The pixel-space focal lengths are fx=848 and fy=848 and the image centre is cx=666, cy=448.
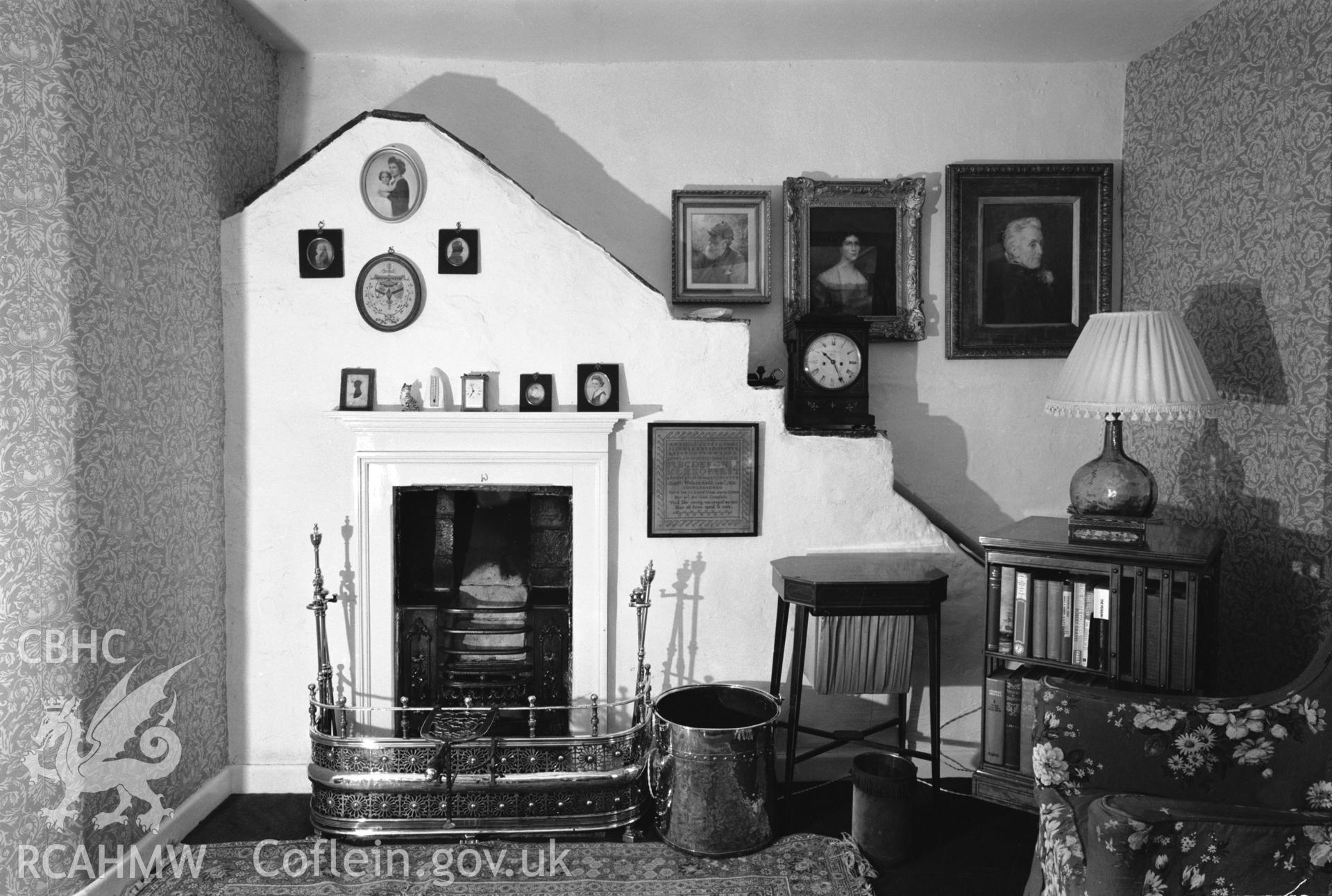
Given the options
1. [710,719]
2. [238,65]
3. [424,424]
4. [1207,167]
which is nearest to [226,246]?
[238,65]

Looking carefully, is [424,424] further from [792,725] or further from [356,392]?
[792,725]

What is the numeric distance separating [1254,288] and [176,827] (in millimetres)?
3972

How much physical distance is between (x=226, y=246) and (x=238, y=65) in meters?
0.69

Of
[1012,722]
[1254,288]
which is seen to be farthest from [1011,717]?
[1254,288]

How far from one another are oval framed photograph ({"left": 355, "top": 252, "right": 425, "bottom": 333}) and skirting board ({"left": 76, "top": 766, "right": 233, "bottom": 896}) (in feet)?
5.68

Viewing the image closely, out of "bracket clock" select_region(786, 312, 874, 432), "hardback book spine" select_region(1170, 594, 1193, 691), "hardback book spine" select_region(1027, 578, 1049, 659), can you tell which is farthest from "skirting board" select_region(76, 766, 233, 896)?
"hardback book spine" select_region(1170, 594, 1193, 691)

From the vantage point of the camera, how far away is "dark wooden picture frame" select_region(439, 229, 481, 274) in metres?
3.05

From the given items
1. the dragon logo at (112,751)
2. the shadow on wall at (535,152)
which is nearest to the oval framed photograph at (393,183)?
the shadow on wall at (535,152)

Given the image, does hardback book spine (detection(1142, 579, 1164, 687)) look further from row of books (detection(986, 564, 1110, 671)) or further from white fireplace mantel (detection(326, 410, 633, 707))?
white fireplace mantel (detection(326, 410, 633, 707))

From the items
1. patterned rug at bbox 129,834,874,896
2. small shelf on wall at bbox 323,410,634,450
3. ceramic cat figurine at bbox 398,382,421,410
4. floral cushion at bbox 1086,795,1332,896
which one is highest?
ceramic cat figurine at bbox 398,382,421,410

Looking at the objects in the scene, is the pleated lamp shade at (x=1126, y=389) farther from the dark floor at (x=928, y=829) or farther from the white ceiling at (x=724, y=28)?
the white ceiling at (x=724, y=28)

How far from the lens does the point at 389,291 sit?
3.06m

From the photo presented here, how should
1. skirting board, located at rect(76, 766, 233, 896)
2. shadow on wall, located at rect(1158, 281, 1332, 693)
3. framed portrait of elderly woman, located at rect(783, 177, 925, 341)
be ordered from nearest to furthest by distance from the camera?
skirting board, located at rect(76, 766, 233, 896) < shadow on wall, located at rect(1158, 281, 1332, 693) < framed portrait of elderly woman, located at rect(783, 177, 925, 341)

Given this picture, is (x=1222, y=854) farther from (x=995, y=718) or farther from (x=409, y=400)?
(x=409, y=400)
